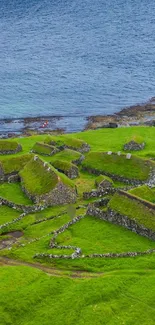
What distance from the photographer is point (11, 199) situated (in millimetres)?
55312

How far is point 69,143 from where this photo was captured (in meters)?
73.4

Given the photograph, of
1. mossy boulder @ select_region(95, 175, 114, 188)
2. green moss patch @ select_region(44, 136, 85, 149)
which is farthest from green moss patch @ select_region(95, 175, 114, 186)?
Result: green moss patch @ select_region(44, 136, 85, 149)

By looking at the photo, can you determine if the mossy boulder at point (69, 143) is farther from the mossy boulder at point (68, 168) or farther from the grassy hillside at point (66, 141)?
the mossy boulder at point (68, 168)

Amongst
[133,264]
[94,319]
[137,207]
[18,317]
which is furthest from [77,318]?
[137,207]

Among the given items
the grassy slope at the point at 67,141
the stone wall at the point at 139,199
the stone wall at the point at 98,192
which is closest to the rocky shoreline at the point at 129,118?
the grassy slope at the point at 67,141

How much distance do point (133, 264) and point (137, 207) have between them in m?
8.04

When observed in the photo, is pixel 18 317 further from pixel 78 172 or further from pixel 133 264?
pixel 78 172

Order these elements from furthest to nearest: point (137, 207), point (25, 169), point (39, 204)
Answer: point (25, 169)
point (39, 204)
point (137, 207)

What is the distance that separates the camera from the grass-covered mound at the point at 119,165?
5897cm

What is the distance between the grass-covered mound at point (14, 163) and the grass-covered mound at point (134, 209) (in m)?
17.5

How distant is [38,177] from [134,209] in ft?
47.3

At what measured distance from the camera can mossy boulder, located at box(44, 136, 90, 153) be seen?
7138 cm

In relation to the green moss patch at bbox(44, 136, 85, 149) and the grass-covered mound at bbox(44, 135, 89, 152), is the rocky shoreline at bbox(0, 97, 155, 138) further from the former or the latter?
the grass-covered mound at bbox(44, 135, 89, 152)

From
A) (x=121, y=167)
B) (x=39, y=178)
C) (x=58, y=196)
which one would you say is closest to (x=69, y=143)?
(x=121, y=167)
